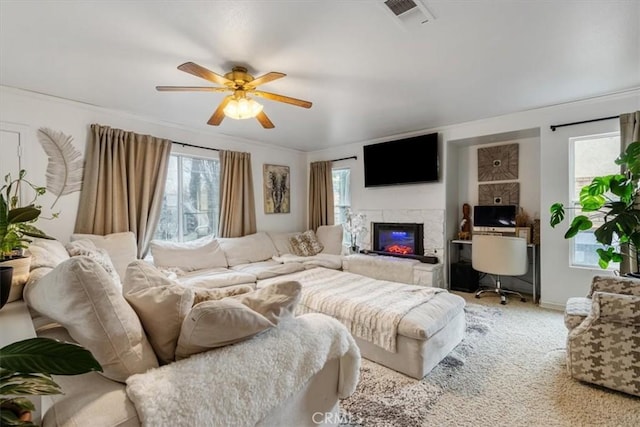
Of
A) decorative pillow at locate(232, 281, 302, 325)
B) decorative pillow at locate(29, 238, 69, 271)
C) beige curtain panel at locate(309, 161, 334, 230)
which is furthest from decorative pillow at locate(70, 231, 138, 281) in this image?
A: beige curtain panel at locate(309, 161, 334, 230)

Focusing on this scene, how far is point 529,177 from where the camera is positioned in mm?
4031

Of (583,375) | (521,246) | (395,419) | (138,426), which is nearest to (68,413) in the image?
(138,426)

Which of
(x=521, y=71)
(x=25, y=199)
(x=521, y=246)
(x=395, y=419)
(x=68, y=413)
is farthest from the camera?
(x=521, y=246)

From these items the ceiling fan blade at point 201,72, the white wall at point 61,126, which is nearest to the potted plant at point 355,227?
the white wall at point 61,126

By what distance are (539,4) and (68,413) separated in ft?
9.20

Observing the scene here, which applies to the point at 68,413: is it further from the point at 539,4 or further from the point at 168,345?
the point at 539,4

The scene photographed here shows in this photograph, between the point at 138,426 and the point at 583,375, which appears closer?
the point at 138,426

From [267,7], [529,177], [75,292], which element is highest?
[267,7]

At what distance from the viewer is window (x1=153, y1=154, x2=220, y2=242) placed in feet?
13.3

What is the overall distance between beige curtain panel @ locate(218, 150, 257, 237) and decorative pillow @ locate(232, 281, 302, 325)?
10.7 feet

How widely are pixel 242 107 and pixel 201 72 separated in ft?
1.55

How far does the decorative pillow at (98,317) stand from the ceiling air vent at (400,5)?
195 centimetres

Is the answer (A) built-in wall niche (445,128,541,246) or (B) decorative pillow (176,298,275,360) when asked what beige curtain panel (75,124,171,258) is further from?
(A) built-in wall niche (445,128,541,246)

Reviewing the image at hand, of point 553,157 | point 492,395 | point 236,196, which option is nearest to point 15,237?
point 492,395
